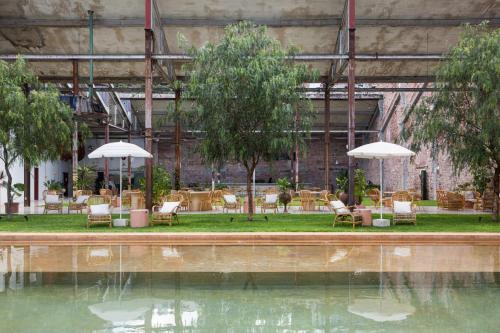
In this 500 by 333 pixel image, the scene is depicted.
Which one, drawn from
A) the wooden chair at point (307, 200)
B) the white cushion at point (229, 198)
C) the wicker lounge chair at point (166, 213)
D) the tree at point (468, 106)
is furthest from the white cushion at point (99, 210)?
the tree at point (468, 106)

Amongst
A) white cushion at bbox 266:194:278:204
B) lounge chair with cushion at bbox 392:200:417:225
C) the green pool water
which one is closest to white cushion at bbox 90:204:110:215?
white cushion at bbox 266:194:278:204

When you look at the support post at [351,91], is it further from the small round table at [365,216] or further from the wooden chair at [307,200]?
the wooden chair at [307,200]

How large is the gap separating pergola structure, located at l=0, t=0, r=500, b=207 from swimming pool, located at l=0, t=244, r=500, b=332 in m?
6.10

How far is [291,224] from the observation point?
1142 cm

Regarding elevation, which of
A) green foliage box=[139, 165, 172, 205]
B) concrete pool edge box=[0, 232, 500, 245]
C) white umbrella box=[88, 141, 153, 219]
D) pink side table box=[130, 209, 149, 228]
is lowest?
concrete pool edge box=[0, 232, 500, 245]

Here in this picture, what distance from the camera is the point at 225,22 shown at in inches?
621

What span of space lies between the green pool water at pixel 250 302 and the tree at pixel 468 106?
5987 mm

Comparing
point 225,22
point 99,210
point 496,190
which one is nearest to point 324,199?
point 496,190

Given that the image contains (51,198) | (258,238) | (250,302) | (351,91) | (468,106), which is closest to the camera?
(250,302)

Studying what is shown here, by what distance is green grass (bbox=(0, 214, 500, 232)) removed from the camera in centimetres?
1041

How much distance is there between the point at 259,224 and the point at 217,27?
754cm

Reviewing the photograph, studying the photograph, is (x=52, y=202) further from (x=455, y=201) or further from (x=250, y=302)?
(x=455, y=201)

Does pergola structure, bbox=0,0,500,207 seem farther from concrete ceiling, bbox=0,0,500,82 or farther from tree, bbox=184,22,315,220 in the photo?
tree, bbox=184,22,315,220

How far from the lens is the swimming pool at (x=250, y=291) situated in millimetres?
4035
